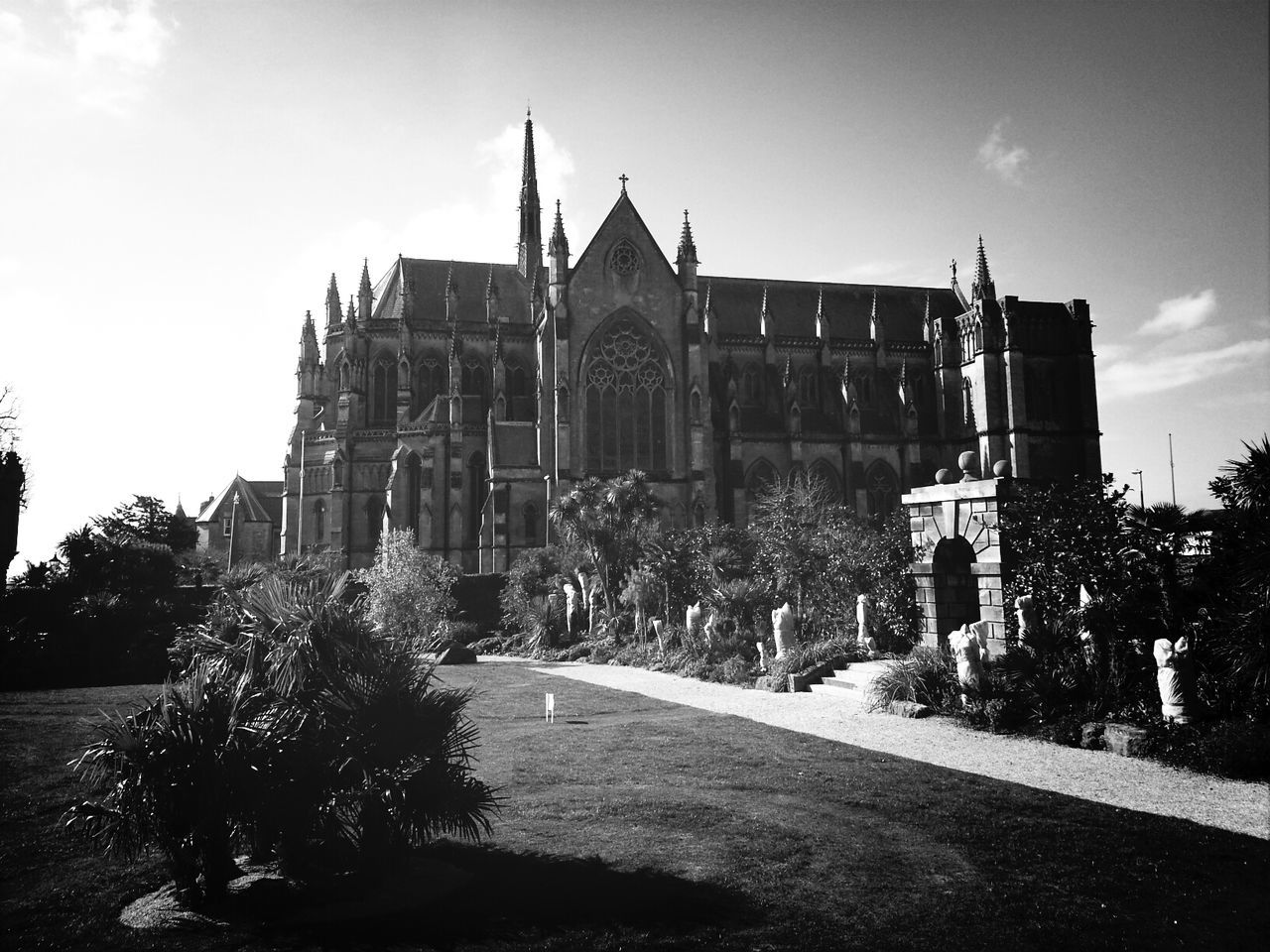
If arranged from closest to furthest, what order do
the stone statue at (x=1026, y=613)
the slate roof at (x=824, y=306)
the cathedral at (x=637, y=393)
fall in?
the stone statue at (x=1026, y=613) → the cathedral at (x=637, y=393) → the slate roof at (x=824, y=306)

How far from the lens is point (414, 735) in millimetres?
6480

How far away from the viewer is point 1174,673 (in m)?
11.3

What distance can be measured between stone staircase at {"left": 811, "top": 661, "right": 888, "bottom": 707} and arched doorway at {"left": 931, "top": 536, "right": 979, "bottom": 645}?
1.63 m

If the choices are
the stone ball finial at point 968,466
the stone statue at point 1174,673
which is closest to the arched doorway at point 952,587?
the stone ball finial at point 968,466

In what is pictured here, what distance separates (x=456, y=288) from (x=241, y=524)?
81.8ft

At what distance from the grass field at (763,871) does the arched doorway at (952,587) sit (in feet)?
24.2

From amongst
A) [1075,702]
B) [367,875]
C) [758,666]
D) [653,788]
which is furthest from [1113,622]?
[367,875]

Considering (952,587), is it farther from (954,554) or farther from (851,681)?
(851,681)

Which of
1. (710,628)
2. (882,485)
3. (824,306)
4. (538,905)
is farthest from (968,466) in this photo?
(824,306)

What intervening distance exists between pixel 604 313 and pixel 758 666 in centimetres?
2919

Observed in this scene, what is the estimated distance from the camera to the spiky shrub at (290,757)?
5902 mm

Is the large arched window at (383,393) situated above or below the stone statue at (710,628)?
above

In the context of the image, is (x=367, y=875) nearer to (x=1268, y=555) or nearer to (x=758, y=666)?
(x=1268, y=555)

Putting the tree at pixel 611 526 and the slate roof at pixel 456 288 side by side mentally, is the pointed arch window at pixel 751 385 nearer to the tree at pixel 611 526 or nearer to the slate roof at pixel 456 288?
the slate roof at pixel 456 288
